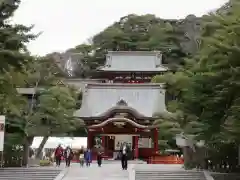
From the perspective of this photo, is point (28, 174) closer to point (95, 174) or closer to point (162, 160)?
point (95, 174)

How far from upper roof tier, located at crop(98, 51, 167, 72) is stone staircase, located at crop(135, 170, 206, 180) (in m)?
31.5

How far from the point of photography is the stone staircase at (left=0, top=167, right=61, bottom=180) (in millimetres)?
24375

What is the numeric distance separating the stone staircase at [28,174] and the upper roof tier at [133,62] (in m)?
30.4

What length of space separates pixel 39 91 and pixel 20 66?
640 inches

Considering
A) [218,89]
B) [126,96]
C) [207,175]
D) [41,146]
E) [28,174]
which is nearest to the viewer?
[218,89]

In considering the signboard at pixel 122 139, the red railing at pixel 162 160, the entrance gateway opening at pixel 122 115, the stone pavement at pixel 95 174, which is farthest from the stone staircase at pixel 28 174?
the signboard at pixel 122 139

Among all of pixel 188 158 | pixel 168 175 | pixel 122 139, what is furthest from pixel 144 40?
pixel 168 175

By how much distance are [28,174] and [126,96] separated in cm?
2182

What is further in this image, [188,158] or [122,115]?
[122,115]

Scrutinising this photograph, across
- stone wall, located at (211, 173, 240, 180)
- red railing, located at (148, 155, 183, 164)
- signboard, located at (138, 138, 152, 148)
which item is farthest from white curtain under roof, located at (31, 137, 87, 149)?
stone wall, located at (211, 173, 240, 180)

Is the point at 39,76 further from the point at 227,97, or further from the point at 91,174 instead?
the point at 227,97

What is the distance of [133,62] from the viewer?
2243 inches

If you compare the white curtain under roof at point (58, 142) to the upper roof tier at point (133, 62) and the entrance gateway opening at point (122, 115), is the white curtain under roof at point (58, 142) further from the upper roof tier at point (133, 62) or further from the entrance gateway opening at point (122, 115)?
the upper roof tier at point (133, 62)

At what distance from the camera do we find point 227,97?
70.7 feet
